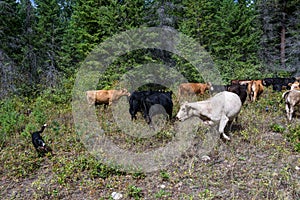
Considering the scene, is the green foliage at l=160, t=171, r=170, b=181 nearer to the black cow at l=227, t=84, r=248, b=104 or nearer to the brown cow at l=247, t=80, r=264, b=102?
the black cow at l=227, t=84, r=248, b=104

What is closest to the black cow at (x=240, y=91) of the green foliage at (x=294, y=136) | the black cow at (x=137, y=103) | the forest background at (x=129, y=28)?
the green foliage at (x=294, y=136)

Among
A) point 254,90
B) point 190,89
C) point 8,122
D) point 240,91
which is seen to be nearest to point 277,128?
point 240,91

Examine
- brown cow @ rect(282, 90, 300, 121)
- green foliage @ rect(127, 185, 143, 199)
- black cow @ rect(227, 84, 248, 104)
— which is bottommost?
green foliage @ rect(127, 185, 143, 199)

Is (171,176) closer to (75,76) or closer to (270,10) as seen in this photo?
(75,76)

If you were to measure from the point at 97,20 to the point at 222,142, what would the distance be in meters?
12.0

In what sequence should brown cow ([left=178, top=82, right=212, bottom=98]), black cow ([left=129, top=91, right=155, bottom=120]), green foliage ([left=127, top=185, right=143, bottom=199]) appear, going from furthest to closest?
brown cow ([left=178, top=82, right=212, bottom=98])
black cow ([left=129, top=91, right=155, bottom=120])
green foliage ([left=127, top=185, right=143, bottom=199])

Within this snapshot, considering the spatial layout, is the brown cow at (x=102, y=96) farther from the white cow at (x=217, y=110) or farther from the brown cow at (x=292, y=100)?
the brown cow at (x=292, y=100)

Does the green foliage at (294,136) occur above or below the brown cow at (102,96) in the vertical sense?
below

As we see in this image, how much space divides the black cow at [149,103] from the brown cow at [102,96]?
2088 mm

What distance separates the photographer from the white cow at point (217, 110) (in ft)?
19.4

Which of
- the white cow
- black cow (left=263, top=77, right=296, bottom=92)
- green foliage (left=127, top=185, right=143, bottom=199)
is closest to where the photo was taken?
green foliage (left=127, top=185, right=143, bottom=199)

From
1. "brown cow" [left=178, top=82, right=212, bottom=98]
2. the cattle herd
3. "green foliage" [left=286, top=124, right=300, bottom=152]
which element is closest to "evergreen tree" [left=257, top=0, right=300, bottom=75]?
the cattle herd

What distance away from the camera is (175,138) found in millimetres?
6645

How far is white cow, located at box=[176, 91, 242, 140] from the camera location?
590cm
